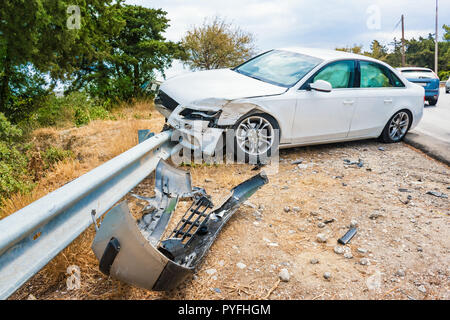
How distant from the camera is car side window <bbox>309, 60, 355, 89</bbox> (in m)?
5.69

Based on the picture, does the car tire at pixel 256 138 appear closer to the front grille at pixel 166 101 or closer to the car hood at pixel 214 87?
the car hood at pixel 214 87

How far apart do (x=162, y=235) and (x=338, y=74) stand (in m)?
4.48

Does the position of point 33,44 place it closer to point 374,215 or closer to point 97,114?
point 97,114

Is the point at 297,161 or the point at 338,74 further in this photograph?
the point at 338,74

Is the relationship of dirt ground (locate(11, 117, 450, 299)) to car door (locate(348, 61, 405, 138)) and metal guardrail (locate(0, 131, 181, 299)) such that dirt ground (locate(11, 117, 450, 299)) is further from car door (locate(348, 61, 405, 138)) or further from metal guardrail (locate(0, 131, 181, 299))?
car door (locate(348, 61, 405, 138))

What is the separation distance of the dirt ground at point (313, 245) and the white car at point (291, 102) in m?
0.60

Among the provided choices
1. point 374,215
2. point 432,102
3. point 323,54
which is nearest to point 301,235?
point 374,215

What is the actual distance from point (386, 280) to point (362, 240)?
0.59 meters

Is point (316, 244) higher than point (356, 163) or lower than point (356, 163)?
lower

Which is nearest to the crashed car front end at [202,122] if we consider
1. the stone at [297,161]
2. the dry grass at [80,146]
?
the dry grass at [80,146]

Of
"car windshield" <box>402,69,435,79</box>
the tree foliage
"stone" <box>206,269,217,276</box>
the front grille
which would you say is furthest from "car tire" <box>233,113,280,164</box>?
the tree foliage

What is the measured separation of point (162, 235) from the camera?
2.90 metres

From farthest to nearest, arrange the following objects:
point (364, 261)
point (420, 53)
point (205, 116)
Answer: point (420, 53)
point (205, 116)
point (364, 261)

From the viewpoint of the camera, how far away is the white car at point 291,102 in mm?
4805
